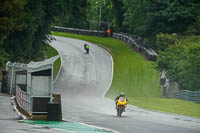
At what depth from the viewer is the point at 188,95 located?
141 ft

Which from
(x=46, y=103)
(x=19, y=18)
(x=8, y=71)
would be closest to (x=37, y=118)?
(x=46, y=103)

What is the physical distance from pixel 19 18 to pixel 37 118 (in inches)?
927

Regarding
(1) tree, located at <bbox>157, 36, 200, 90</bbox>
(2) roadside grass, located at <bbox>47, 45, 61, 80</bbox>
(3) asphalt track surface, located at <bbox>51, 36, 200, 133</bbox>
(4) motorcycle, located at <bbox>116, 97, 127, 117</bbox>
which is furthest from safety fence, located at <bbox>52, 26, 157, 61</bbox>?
(4) motorcycle, located at <bbox>116, 97, 127, 117</bbox>

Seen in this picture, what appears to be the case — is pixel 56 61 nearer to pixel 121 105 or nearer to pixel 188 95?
pixel 188 95

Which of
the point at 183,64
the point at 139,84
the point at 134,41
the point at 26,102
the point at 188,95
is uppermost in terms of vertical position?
the point at 134,41

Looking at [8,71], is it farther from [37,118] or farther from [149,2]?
[149,2]

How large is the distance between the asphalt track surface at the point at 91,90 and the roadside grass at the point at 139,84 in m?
1.11

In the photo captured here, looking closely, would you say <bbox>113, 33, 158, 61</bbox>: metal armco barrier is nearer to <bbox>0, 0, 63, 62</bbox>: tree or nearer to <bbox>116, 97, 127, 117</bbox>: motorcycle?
<bbox>0, 0, 63, 62</bbox>: tree

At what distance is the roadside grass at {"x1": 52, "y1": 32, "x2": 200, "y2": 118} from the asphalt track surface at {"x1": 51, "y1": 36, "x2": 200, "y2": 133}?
43.7 inches

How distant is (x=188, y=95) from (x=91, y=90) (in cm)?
849

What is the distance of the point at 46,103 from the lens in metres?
21.1

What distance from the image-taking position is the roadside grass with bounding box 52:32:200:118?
3725cm

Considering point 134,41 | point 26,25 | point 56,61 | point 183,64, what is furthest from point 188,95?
point 134,41

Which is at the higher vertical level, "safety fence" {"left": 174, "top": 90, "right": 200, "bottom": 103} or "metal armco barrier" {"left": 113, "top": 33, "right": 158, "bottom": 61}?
"metal armco barrier" {"left": 113, "top": 33, "right": 158, "bottom": 61}
